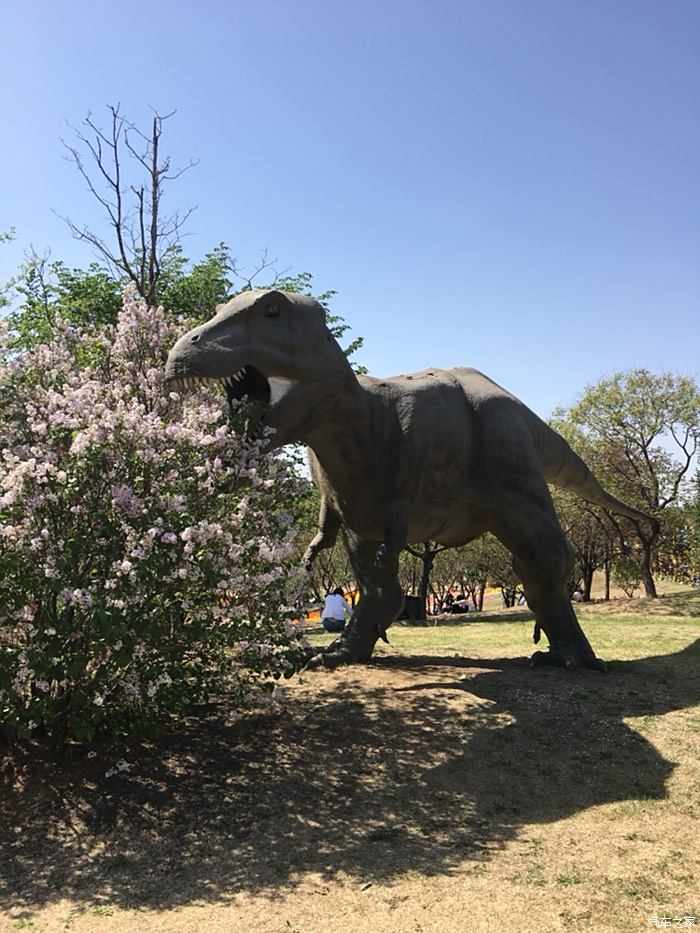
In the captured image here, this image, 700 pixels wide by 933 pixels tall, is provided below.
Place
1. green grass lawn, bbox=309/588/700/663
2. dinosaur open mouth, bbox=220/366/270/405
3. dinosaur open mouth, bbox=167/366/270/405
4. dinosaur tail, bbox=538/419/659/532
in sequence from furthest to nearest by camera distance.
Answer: green grass lawn, bbox=309/588/700/663
dinosaur tail, bbox=538/419/659/532
dinosaur open mouth, bbox=220/366/270/405
dinosaur open mouth, bbox=167/366/270/405

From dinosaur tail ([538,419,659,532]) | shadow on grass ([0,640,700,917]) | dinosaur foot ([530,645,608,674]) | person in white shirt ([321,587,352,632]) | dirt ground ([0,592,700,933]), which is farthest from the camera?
person in white shirt ([321,587,352,632])

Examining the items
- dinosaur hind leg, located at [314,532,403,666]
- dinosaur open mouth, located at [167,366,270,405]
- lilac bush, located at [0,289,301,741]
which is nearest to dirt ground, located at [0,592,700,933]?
lilac bush, located at [0,289,301,741]

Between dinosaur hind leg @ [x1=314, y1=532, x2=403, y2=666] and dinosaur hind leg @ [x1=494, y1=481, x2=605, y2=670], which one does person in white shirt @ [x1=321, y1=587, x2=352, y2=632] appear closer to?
dinosaur hind leg @ [x1=314, y1=532, x2=403, y2=666]

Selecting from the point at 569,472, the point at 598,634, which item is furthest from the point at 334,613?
the point at 569,472

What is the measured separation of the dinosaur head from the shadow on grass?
2408 millimetres

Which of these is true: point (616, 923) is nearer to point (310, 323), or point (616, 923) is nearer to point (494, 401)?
point (310, 323)

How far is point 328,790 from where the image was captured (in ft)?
17.2

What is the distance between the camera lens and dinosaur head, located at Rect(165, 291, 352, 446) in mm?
5691

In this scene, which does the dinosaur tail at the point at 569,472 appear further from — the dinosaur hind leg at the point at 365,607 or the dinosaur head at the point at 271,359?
the dinosaur head at the point at 271,359

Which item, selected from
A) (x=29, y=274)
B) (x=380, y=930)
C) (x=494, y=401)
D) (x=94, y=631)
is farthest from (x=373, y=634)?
(x=29, y=274)

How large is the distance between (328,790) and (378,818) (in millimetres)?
498

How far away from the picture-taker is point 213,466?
5078 millimetres

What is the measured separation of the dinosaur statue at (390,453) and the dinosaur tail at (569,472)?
0.24m

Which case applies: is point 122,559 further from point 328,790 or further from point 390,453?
point 390,453
